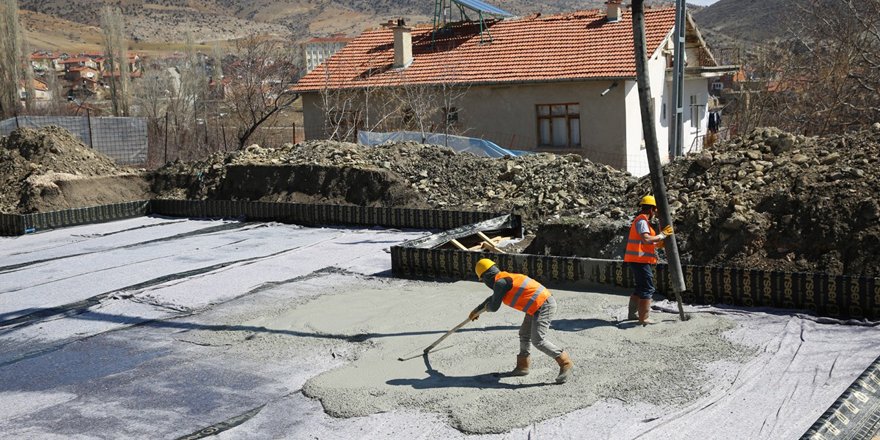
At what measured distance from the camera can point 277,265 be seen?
1511 centimetres

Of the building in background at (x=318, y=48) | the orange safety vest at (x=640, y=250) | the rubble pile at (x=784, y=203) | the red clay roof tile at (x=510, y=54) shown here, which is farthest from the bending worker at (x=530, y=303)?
the building in background at (x=318, y=48)

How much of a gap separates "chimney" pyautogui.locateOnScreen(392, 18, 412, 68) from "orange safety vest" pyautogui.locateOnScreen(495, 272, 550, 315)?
72.4ft

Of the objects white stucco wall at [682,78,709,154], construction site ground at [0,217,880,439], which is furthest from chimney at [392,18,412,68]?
construction site ground at [0,217,880,439]

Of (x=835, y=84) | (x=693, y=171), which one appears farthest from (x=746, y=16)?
(x=693, y=171)

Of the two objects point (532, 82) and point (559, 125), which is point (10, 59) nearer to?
point (532, 82)

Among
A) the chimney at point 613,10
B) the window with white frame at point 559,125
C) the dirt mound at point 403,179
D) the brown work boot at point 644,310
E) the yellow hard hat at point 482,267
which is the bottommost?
the brown work boot at point 644,310

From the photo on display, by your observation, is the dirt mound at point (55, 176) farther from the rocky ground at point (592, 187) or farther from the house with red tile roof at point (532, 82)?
the house with red tile roof at point (532, 82)

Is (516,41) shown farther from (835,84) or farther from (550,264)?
(550,264)

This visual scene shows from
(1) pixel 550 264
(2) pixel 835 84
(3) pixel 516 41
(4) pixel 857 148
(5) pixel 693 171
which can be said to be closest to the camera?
(1) pixel 550 264

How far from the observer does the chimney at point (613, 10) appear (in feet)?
88.2

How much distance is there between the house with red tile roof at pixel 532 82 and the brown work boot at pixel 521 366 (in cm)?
1575

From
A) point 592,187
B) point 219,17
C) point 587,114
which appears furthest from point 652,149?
point 219,17

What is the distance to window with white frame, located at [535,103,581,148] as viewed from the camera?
25.4 meters

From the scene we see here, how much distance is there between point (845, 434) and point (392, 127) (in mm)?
22635
